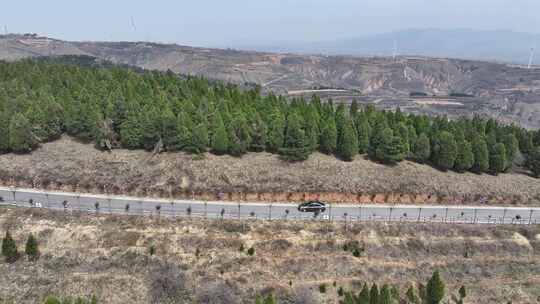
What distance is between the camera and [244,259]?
4062 centimetres

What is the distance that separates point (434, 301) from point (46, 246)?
34.5 meters

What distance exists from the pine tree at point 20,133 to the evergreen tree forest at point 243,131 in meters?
0.10

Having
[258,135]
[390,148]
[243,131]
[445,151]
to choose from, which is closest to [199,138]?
[243,131]

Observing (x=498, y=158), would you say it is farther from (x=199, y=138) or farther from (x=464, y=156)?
(x=199, y=138)

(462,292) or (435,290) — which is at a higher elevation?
(435,290)

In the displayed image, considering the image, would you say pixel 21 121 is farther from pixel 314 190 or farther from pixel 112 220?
pixel 314 190

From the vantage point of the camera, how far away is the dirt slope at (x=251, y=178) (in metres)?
49.8

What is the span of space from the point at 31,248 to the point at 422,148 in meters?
44.4

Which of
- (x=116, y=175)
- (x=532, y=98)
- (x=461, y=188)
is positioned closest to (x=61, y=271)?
(x=116, y=175)

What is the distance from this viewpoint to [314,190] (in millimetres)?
50156

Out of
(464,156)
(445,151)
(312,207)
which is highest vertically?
(445,151)

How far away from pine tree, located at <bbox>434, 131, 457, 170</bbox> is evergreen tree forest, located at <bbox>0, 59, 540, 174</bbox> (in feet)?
0.38

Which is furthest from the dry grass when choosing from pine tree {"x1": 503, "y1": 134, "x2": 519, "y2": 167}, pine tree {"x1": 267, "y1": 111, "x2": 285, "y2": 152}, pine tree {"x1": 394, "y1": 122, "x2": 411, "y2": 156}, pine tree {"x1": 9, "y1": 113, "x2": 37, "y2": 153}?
pine tree {"x1": 503, "y1": 134, "x2": 519, "y2": 167}

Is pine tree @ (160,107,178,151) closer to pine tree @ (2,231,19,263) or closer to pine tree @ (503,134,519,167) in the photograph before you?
pine tree @ (2,231,19,263)
